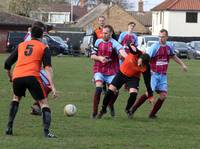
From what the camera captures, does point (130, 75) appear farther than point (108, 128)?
Yes

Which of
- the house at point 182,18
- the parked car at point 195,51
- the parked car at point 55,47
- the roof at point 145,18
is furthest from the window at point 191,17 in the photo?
the parked car at point 55,47

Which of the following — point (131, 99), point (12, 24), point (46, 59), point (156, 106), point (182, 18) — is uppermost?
point (182, 18)

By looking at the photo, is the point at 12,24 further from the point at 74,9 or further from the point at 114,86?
the point at 74,9

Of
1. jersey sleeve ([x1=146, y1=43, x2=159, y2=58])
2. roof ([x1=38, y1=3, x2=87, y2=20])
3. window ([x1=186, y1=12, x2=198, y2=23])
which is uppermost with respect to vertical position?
roof ([x1=38, y1=3, x2=87, y2=20])

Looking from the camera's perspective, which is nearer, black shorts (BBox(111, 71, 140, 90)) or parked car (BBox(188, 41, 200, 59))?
black shorts (BBox(111, 71, 140, 90))

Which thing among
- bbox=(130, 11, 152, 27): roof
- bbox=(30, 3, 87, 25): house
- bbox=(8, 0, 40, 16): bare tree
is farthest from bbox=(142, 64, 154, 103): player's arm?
bbox=(30, 3, 87, 25): house

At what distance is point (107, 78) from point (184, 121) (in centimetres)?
178

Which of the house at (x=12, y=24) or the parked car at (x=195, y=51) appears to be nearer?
the parked car at (x=195, y=51)

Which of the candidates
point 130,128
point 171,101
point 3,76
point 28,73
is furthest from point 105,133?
point 3,76

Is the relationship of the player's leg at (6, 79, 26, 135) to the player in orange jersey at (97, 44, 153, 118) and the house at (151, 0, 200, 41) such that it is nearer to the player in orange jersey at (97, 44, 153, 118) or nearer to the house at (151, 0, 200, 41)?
the player in orange jersey at (97, 44, 153, 118)

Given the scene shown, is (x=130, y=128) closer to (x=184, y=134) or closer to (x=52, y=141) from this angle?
(x=184, y=134)

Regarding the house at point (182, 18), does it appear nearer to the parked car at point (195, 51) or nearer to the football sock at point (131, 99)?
the parked car at point (195, 51)

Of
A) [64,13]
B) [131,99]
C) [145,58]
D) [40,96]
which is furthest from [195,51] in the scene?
[64,13]

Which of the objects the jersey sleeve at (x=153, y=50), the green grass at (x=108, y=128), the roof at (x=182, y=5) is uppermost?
the roof at (x=182, y=5)
